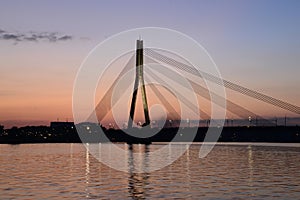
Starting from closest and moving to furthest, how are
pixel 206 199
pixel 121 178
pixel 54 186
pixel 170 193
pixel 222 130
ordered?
pixel 206 199, pixel 170 193, pixel 54 186, pixel 121 178, pixel 222 130

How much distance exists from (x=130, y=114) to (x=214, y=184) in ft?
211

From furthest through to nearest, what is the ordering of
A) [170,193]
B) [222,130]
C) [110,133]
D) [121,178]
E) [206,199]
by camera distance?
1. [110,133]
2. [222,130]
3. [121,178]
4. [170,193]
5. [206,199]

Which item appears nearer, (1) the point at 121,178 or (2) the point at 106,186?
(2) the point at 106,186

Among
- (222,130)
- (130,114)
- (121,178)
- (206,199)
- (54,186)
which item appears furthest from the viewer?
(222,130)

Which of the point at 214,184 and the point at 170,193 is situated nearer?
the point at 170,193

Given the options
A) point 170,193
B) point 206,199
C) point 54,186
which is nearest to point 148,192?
point 170,193

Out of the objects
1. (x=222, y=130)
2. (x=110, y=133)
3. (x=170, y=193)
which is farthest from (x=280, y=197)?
(x=110, y=133)

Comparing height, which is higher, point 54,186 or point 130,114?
point 130,114

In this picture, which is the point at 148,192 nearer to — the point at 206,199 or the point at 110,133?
the point at 206,199

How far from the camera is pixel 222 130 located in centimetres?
10669

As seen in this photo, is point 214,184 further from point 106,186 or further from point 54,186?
point 54,186

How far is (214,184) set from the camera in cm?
3328

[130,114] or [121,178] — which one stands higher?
[130,114]

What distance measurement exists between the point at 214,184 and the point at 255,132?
67.4 metres
